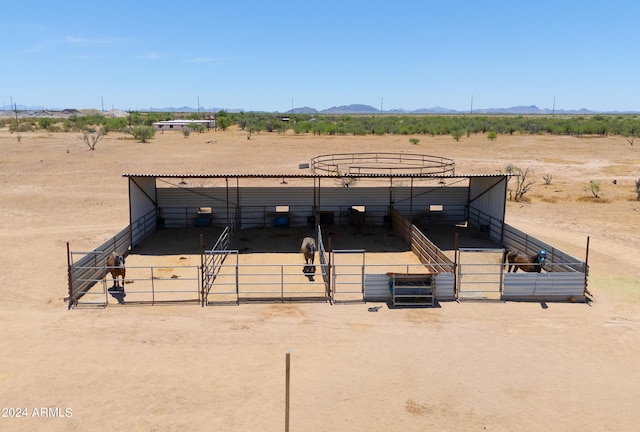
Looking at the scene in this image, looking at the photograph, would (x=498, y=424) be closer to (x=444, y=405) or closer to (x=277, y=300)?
(x=444, y=405)

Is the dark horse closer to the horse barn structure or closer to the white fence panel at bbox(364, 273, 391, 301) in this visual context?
the horse barn structure

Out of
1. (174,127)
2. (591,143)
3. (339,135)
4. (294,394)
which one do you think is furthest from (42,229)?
(174,127)

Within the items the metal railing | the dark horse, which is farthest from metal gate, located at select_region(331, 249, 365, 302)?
the dark horse

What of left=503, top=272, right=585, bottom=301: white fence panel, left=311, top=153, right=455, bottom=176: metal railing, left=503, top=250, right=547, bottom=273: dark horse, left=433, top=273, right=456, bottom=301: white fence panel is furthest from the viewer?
left=311, top=153, right=455, bottom=176: metal railing

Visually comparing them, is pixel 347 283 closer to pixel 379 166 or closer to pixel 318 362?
pixel 318 362

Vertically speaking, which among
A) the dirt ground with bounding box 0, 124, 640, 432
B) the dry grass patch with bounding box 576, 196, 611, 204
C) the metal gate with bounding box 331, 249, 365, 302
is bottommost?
the dirt ground with bounding box 0, 124, 640, 432

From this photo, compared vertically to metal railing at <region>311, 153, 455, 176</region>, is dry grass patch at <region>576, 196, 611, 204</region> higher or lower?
lower

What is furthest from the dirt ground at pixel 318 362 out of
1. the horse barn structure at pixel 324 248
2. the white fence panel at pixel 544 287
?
the horse barn structure at pixel 324 248
